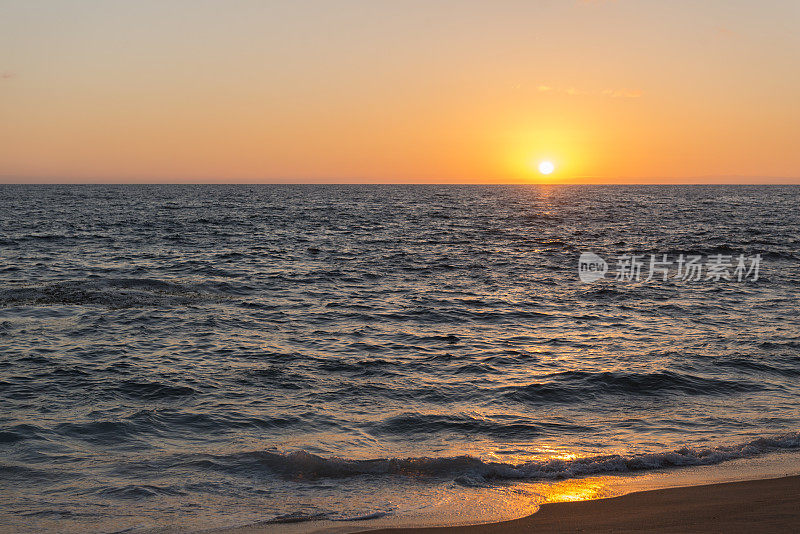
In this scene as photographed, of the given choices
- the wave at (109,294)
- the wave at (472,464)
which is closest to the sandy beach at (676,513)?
the wave at (472,464)

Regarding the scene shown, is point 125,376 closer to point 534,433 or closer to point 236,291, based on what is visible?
point 534,433

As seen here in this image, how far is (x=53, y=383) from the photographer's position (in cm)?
1288

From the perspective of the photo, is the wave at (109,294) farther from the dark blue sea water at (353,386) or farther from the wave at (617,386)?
the wave at (617,386)

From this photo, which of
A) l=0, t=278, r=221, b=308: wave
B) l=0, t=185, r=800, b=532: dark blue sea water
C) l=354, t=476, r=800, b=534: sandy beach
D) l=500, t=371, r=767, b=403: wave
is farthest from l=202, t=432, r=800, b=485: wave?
l=0, t=278, r=221, b=308: wave

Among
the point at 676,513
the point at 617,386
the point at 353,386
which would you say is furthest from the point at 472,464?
the point at 617,386

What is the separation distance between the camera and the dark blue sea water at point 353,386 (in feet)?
28.2

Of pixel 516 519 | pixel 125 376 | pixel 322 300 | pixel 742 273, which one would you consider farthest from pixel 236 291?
pixel 742 273

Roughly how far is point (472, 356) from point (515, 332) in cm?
300

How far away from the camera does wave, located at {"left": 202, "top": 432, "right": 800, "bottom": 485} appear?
346 inches

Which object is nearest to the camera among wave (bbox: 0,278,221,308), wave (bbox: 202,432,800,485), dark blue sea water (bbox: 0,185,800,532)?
dark blue sea water (bbox: 0,185,800,532)

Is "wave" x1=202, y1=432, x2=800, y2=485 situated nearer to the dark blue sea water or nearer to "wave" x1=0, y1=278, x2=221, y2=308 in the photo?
the dark blue sea water

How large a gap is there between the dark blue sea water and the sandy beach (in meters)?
1.05

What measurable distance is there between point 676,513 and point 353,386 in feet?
23.0

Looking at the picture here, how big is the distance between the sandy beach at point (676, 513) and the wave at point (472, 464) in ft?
3.28
